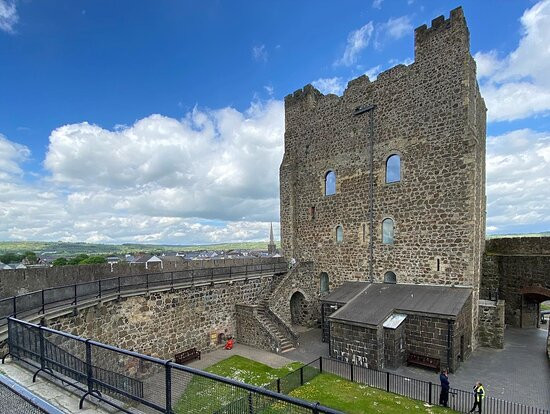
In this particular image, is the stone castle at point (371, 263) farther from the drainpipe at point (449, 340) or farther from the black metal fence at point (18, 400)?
the black metal fence at point (18, 400)

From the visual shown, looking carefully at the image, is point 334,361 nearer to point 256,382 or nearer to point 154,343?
point 256,382

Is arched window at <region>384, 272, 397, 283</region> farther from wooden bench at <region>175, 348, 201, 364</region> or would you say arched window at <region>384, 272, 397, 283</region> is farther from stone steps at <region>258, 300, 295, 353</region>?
wooden bench at <region>175, 348, 201, 364</region>

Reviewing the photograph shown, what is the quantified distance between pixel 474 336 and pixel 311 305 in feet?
31.2

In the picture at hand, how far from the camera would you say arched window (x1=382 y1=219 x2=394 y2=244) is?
19156mm

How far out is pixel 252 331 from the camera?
58.3 ft

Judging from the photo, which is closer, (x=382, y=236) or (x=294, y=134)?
(x=382, y=236)

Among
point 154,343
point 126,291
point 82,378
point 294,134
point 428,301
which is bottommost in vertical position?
Answer: point 154,343

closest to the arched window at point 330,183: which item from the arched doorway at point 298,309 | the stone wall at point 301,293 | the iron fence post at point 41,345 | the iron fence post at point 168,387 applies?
the stone wall at point 301,293

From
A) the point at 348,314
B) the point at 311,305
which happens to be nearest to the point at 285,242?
the point at 311,305

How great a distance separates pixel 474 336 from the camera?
16.5 m

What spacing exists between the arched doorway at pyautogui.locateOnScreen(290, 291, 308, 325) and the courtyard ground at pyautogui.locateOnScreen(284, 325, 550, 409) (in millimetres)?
3323

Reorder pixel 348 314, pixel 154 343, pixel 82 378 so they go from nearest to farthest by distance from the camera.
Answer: pixel 82 378
pixel 154 343
pixel 348 314

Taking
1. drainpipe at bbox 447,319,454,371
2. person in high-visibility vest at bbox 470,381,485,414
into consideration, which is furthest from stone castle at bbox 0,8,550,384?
person in high-visibility vest at bbox 470,381,485,414

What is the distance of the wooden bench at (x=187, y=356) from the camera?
1501 centimetres
